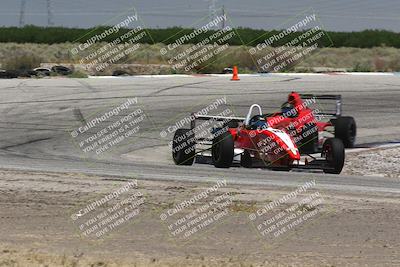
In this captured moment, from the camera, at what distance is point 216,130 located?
16141 millimetres

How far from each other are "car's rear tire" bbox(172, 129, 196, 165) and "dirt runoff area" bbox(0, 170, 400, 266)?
344cm

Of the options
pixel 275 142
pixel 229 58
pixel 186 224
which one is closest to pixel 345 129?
pixel 275 142

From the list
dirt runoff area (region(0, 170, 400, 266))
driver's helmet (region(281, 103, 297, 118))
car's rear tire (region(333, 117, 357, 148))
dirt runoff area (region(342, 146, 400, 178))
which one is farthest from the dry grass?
dirt runoff area (region(0, 170, 400, 266))

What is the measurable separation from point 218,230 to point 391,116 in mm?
15631

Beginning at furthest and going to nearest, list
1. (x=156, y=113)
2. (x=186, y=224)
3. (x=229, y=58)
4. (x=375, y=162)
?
(x=229, y=58)
(x=156, y=113)
(x=375, y=162)
(x=186, y=224)

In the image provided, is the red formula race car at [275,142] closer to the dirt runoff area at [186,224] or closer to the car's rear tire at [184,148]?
the car's rear tire at [184,148]

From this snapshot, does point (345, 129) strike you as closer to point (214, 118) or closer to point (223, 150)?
point (214, 118)

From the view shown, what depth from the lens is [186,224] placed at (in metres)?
9.39

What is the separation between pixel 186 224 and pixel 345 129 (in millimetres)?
7662

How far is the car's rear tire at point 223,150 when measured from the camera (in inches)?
576

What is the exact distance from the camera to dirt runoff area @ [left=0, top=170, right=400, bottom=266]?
7918 millimetres

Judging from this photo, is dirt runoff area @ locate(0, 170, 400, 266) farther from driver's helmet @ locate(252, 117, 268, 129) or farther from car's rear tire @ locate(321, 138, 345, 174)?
driver's helmet @ locate(252, 117, 268, 129)

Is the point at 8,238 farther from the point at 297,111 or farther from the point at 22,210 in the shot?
the point at 297,111

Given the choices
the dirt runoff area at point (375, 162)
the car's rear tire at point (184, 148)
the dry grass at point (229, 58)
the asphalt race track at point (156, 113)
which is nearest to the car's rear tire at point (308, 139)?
the dirt runoff area at point (375, 162)
